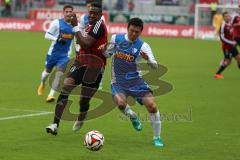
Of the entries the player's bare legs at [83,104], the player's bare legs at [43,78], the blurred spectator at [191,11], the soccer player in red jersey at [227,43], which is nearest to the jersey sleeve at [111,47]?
the player's bare legs at [83,104]

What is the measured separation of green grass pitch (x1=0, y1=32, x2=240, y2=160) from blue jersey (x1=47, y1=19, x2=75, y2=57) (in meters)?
1.24

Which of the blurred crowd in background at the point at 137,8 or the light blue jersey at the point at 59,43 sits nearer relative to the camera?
the light blue jersey at the point at 59,43

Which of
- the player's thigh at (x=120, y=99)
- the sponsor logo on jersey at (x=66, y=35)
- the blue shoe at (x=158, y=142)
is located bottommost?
the blue shoe at (x=158, y=142)

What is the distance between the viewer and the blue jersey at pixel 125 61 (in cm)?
1156

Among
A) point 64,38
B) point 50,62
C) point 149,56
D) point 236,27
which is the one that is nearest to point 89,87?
point 149,56

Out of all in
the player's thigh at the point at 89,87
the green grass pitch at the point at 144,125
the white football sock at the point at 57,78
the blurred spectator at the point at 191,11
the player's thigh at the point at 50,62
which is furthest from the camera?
the blurred spectator at the point at 191,11

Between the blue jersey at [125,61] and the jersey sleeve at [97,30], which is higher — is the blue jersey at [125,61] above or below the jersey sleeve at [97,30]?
below

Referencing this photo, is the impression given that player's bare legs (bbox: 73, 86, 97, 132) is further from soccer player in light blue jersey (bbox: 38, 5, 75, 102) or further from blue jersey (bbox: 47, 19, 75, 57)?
blue jersey (bbox: 47, 19, 75, 57)

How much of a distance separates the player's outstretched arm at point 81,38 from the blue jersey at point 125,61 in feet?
1.92

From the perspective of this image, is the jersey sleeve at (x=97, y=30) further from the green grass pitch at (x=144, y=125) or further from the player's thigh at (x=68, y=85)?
the green grass pitch at (x=144, y=125)

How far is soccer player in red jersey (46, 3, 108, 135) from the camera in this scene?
472 inches

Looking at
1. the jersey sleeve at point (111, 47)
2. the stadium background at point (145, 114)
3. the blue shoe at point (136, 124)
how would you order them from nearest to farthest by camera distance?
the stadium background at point (145, 114), the jersey sleeve at point (111, 47), the blue shoe at point (136, 124)

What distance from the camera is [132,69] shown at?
1177 centimetres

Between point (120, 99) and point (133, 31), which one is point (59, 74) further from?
point (133, 31)
